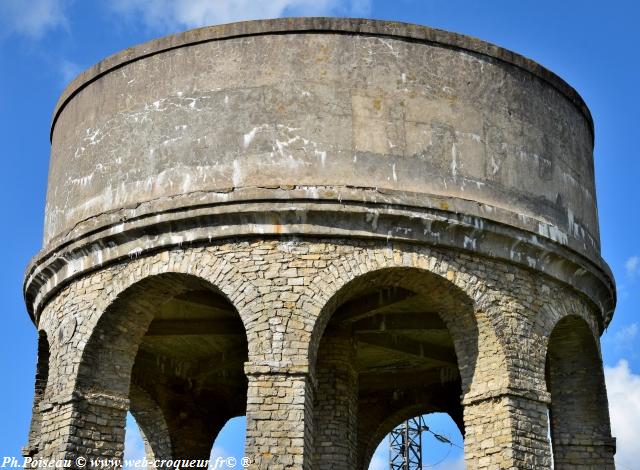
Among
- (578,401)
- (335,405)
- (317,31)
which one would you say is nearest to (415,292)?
(335,405)

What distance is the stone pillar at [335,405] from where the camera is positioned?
52.3 feet

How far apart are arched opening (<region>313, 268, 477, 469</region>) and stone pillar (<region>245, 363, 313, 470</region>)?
116 centimetres

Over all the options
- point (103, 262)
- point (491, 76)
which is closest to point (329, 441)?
point (103, 262)

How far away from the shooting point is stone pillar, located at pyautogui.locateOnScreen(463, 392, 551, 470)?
14250mm

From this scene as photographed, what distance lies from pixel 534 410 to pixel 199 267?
427 cm

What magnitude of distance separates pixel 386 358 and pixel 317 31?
5.85 m

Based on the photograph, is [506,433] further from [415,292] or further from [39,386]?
[39,386]

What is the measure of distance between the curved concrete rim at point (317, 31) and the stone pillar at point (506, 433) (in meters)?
4.49

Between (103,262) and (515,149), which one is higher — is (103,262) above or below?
below

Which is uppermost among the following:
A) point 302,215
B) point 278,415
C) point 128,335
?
point 302,215

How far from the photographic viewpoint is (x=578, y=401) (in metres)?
16.4

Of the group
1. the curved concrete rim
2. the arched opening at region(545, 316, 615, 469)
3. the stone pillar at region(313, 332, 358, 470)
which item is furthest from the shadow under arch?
the arched opening at region(545, 316, 615, 469)

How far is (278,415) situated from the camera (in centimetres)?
1365

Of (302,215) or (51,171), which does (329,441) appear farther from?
(51,171)
